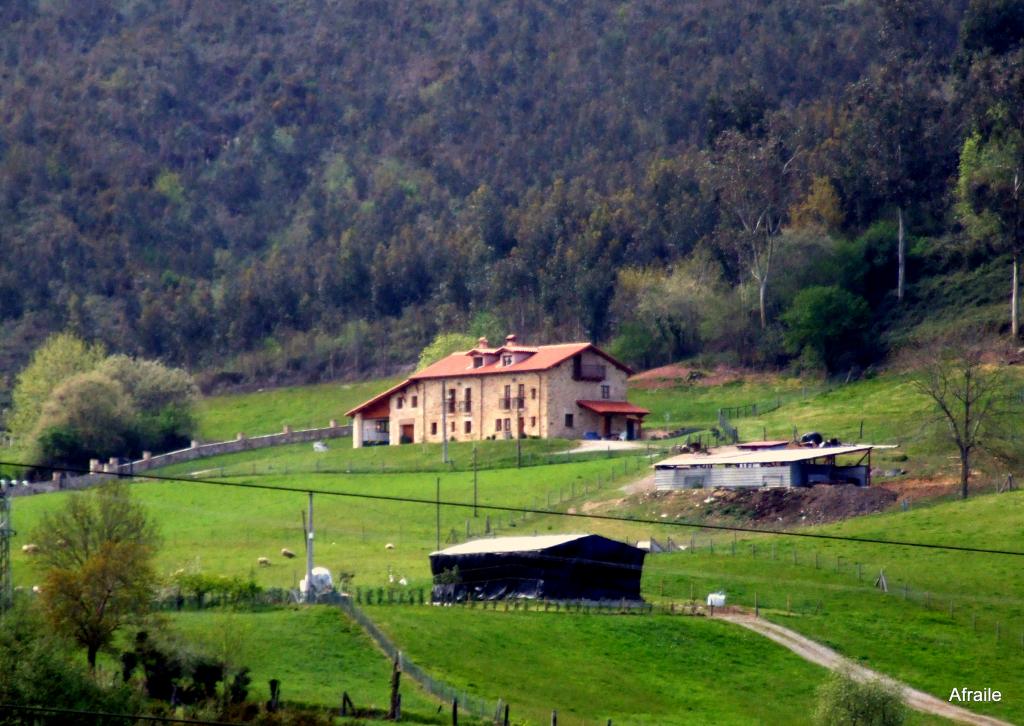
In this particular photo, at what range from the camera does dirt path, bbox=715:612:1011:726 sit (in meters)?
58.8

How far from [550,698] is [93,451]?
6295 centimetres

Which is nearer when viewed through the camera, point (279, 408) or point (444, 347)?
point (444, 347)

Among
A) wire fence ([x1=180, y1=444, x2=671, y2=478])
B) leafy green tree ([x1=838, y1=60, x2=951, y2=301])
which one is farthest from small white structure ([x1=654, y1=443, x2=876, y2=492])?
leafy green tree ([x1=838, y1=60, x2=951, y2=301])

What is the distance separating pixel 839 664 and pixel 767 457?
2529cm

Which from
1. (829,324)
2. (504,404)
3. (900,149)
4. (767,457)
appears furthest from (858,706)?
(900,149)

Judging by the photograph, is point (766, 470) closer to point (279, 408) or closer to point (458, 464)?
point (458, 464)

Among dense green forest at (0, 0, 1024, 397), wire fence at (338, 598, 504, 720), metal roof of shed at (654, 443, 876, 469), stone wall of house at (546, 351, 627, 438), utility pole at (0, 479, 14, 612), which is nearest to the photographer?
wire fence at (338, 598, 504, 720)

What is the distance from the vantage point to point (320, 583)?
67.0 meters

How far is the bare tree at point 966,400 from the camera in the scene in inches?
3420

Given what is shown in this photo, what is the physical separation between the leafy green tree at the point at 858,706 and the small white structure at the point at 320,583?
1809 cm

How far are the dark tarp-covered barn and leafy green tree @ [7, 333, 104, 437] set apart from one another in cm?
6166

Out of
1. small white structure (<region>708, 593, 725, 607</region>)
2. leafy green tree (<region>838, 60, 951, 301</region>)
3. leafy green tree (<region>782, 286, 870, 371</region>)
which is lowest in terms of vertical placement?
small white structure (<region>708, 593, 725, 607</region>)

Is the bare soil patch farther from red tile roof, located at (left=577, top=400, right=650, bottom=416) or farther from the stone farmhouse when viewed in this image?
red tile roof, located at (left=577, top=400, right=650, bottom=416)

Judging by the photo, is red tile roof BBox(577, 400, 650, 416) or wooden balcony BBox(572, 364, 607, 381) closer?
red tile roof BBox(577, 400, 650, 416)
